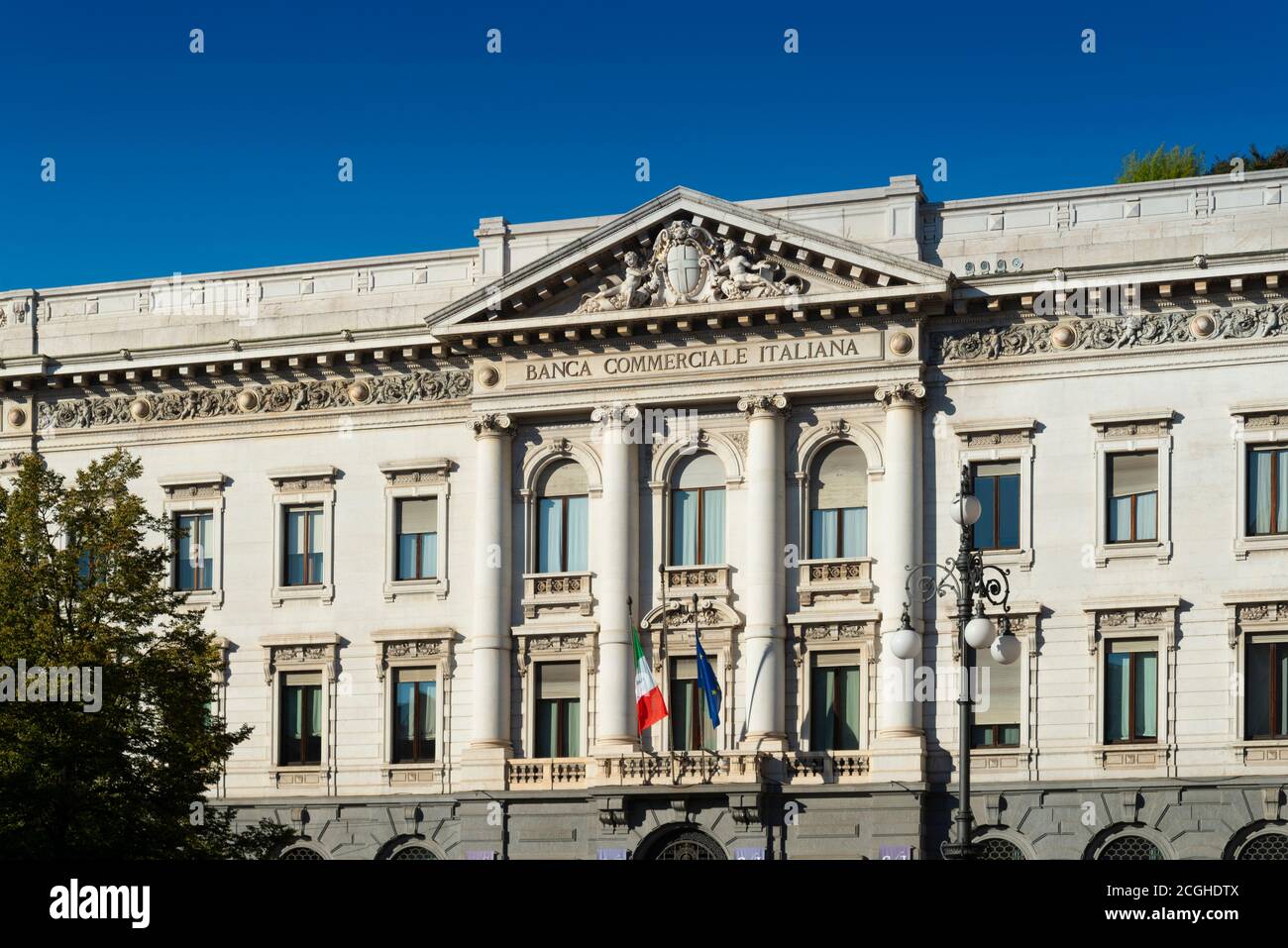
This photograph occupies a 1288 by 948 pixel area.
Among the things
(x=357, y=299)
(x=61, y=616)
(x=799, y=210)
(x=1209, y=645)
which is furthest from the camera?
(x=357, y=299)

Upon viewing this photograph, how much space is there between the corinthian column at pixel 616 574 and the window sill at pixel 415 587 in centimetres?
357

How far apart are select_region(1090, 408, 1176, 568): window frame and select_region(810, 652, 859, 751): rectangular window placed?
5.46m

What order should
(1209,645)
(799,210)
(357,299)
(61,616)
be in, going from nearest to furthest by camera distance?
(61,616)
(1209,645)
(799,210)
(357,299)

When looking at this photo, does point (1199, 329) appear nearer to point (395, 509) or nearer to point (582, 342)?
point (582, 342)

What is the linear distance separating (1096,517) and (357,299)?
1737 centimetres

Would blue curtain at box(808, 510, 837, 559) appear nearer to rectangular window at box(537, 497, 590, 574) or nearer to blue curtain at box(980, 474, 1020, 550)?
blue curtain at box(980, 474, 1020, 550)

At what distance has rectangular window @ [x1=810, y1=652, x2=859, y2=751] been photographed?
43656mm

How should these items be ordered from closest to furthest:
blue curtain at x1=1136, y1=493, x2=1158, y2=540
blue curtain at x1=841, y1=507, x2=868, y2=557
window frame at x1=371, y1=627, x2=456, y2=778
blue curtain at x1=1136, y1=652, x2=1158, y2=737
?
1. blue curtain at x1=1136, y1=652, x2=1158, y2=737
2. blue curtain at x1=1136, y1=493, x2=1158, y2=540
3. blue curtain at x1=841, y1=507, x2=868, y2=557
4. window frame at x1=371, y1=627, x2=456, y2=778

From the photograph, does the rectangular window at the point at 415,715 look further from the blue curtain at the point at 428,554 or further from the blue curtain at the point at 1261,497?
the blue curtain at the point at 1261,497

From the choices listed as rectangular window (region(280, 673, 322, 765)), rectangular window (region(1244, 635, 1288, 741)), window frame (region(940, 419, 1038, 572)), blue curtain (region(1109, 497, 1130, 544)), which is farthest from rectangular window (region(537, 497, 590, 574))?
rectangular window (region(1244, 635, 1288, 741))

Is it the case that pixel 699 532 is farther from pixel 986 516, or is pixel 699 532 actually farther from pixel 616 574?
pixel 986 516

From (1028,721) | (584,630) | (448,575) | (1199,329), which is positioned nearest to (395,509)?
(448,575)

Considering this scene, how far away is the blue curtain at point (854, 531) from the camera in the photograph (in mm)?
44250

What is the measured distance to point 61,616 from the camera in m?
38.1
